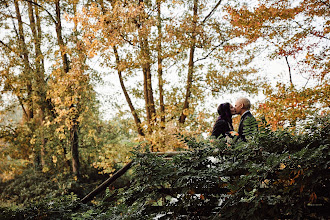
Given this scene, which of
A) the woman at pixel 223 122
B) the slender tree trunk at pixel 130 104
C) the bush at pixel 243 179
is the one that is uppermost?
the slender tree trunk at pixel 130 104

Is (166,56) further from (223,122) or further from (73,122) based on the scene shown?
(223,122)

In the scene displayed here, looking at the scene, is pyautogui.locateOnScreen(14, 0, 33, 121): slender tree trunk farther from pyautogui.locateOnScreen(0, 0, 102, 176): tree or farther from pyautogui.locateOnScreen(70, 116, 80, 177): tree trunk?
pyautogui.locateOnScreen(70, 116, 80, 177): tree trunk

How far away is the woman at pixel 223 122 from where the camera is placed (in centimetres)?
313

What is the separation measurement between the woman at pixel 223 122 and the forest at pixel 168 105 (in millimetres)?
524

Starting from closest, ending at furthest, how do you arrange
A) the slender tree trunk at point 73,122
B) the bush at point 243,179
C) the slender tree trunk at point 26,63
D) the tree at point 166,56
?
the bush at point 243,179, the tree at point 166,56, the slender tree trunk at point 73,122, the slender tree trunk at point 26,63

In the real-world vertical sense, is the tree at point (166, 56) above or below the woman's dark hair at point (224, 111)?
above

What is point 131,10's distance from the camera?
23.2 feet

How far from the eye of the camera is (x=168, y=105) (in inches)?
372

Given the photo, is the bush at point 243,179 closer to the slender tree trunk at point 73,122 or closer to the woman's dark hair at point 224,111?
the woman's dark hair at point 224,111

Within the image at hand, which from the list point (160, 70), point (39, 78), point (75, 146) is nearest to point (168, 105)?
point (160, 70)

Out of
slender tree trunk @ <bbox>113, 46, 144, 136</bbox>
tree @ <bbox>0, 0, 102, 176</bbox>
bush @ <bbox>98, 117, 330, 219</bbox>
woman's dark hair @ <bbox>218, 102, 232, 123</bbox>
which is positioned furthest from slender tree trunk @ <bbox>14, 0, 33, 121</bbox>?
bush @ <bbox>98, 117, 330, 219</bbox>

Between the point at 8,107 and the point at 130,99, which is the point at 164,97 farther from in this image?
the point at 8,107

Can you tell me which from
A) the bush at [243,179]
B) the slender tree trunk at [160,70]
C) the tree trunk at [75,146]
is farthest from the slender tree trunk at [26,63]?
the bush at [243,179]

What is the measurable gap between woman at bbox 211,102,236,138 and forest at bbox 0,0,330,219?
0.52 metres
